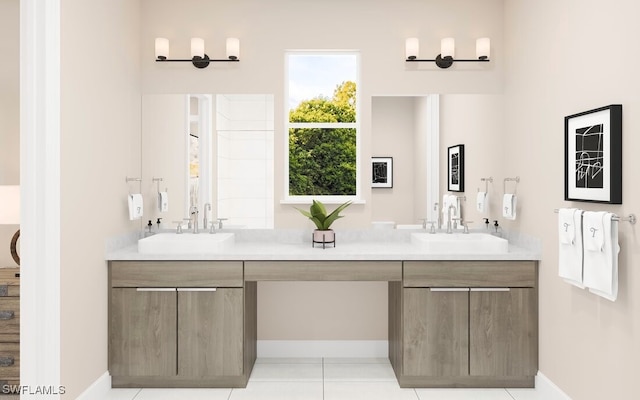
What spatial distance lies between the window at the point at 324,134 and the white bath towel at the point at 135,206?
1.01 m

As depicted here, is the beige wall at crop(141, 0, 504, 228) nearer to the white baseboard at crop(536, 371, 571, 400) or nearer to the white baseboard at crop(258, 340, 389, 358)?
the white baseboard at crop(258, 340, 389, 358)

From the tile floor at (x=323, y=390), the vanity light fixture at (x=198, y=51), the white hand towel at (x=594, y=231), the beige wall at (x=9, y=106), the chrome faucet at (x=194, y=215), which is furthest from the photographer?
the chrome faucet at (x=194, y=215)

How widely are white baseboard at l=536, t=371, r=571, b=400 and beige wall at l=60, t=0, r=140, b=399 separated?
2606 millimetres

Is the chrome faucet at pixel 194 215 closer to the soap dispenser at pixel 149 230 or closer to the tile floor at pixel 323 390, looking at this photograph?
the soap dispenser at pixel 149 230

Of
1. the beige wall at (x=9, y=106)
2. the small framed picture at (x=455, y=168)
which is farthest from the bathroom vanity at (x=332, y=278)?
the beige wall at (x=9, y=106)

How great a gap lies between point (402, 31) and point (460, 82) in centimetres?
55

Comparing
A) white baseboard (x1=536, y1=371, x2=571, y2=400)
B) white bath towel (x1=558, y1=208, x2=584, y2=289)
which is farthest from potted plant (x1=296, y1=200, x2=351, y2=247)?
white baseboard (x1=536, y1=371, x2=571, y2=400)

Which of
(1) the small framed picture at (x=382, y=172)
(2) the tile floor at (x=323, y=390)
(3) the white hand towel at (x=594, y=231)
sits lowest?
(2) the tile floor at (x=323, y=390)

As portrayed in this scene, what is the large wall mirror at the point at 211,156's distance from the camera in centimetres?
364

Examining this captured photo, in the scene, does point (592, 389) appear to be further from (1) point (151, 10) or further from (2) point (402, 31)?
(1) point (151, 10)

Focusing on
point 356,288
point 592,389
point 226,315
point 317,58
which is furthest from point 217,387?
point 317,58

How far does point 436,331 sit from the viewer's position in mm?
3094

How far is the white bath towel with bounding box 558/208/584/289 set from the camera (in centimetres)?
244

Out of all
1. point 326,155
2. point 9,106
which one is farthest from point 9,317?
point 326,155
